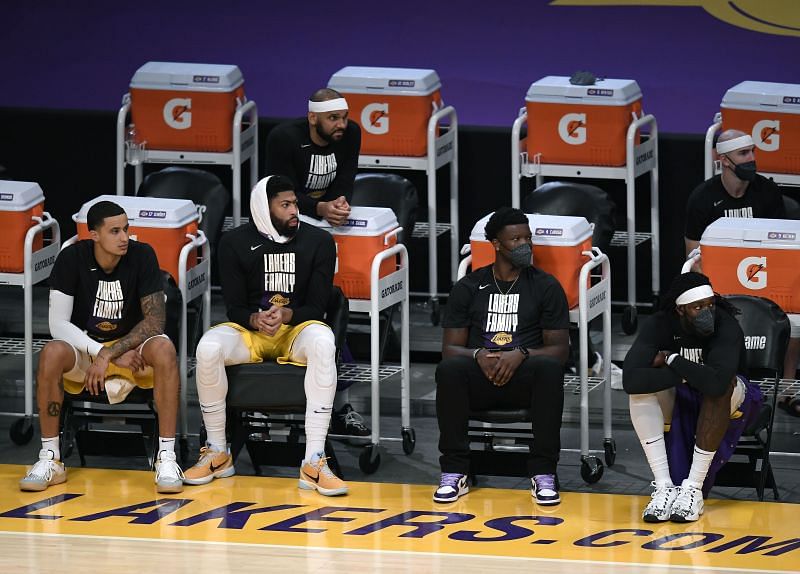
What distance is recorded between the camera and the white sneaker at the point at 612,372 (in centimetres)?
852

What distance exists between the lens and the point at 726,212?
8477mm

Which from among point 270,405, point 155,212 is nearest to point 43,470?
point 270,405

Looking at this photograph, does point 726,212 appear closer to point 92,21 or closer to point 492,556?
point 492,556

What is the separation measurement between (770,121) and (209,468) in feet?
11.4

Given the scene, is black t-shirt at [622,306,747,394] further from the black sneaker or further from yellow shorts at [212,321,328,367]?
the black sneaker

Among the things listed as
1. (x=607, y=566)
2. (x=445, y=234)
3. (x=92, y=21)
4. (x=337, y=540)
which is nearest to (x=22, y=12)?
(x=92, y=21)

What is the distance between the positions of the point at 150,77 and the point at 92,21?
45.0 inches

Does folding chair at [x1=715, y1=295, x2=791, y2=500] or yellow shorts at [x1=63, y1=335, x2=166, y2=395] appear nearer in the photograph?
folding chair at [x1=715, y1=295, x2=791, y2=500]

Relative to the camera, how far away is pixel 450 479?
23.9 feet

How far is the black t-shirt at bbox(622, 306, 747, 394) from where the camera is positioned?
692 centimetres

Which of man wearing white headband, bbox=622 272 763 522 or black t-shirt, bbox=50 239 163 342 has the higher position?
black t-shirt, bbox=50 239 163 342

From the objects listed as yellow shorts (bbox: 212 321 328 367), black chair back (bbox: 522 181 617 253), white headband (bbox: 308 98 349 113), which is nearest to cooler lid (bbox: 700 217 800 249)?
black chair back (bbox: 522 181 617 253)

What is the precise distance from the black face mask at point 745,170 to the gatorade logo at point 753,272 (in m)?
0.91

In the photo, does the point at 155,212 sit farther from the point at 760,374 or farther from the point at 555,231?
the point at 760,374
